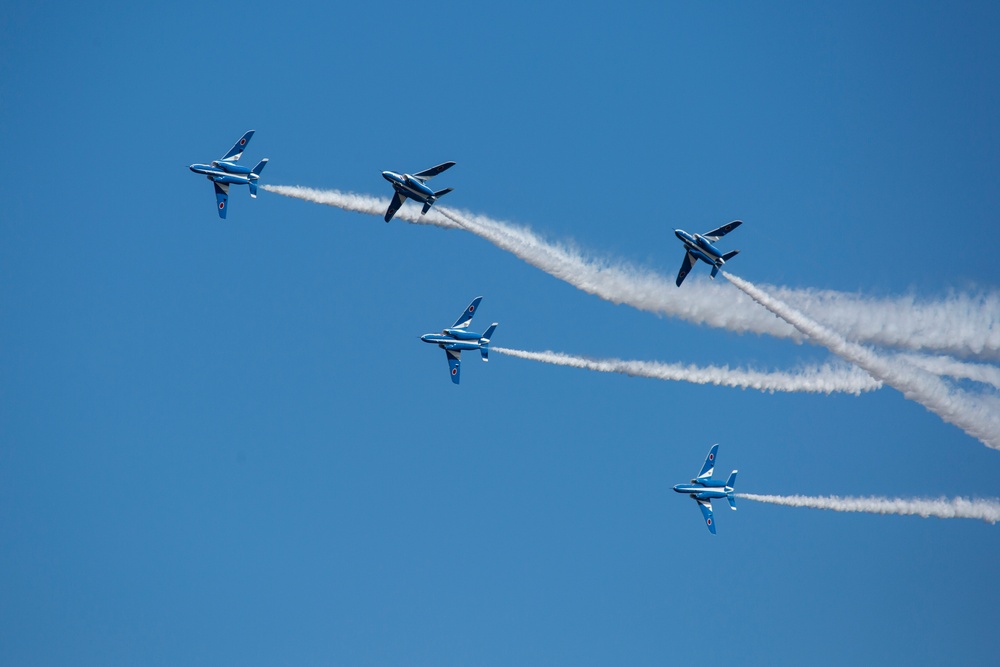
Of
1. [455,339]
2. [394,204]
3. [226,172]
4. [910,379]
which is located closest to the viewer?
[910,379]

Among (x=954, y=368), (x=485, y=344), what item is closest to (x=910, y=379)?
(x=954, y=368)

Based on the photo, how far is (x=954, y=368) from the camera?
1708 inches

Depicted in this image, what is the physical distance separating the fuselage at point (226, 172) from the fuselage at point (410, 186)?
7.59 meters

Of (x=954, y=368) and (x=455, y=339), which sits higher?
(x=455, y=339)

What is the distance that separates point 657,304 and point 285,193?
58.6 feet

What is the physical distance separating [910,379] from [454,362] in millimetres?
20686

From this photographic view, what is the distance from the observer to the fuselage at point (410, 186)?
4309cm

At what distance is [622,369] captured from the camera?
152 ft

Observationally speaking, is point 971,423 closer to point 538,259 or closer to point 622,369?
point 622,369

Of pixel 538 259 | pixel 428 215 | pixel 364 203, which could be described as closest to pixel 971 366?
pixel 538 259

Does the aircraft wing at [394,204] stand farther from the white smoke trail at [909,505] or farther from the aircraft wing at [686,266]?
the white smoke trail at [909,505]

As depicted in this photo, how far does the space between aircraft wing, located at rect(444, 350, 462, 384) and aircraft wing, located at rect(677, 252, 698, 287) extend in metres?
11.4

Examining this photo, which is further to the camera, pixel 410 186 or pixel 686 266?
pixel 686 266

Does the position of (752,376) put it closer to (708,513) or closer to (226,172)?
(708,513)
